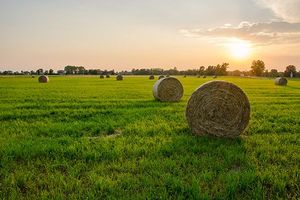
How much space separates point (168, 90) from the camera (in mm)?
20516

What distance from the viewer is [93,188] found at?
5.77 m

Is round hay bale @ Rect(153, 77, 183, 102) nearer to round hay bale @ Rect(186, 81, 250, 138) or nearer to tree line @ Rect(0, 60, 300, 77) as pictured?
round hay bale @ Rect(186, 81, 250, 138)

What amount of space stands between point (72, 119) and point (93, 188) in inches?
286

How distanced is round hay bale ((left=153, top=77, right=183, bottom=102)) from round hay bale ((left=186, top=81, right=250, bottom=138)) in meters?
9.51

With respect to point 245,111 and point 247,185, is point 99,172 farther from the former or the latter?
point 245,111

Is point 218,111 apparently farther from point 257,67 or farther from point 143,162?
A: point 257,67

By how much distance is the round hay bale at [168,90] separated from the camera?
20250mm

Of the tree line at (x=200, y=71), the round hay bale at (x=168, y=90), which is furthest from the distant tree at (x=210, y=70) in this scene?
the round hay bale at (x=168, y=90)

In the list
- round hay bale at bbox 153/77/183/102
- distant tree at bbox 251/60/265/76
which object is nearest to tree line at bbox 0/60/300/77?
distant tree at bbox 251/60/265/76

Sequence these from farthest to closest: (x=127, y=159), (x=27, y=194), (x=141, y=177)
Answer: (x=127, y=159) → (x=141, y=177) → (x=27, y=194)

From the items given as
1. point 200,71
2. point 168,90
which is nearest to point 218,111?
point 168,90

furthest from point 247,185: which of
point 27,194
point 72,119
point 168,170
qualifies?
point 72,119

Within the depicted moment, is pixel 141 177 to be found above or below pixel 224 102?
below

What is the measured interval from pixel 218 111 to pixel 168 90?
1030cm
